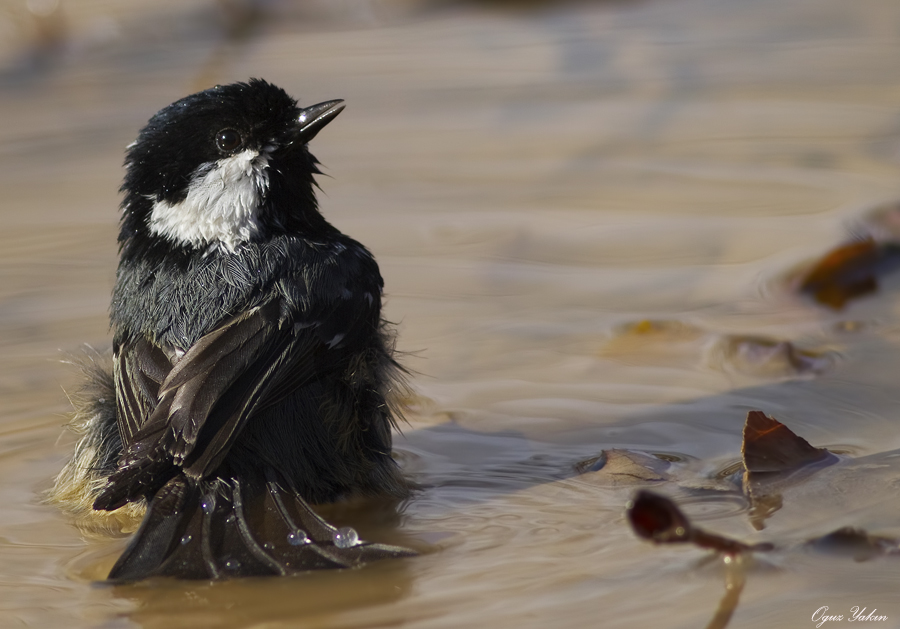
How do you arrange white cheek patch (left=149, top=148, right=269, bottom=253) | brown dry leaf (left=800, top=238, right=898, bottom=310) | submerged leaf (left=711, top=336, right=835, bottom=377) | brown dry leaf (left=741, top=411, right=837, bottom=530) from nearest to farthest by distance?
brown dry leaf (left=741, top=411, right=837, bottom=530) → white cheek patch (left=149, top=148, right=269, bottom=253) → submerged leaf (left=711, top=336, right=835, bottom=377) → brown dry leaf (left=800, top=238, right=898, bottom=310)

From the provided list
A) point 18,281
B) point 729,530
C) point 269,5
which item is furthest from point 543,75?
point 729,530

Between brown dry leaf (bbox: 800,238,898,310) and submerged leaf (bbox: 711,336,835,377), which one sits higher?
brown dry leaf (bbox: 800,238,898,310)

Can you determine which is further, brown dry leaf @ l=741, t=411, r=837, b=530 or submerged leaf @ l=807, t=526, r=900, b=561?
A: brown dry leaf @ l=741, t=411, r=837, b=530

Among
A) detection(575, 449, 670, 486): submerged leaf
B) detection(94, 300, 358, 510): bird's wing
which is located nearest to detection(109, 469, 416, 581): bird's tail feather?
detection(94, 300, 358, 510): bird's wing

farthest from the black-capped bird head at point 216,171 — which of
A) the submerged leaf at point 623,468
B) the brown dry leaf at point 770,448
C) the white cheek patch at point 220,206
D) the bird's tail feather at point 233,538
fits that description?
the brown dry leaf at point 770,448

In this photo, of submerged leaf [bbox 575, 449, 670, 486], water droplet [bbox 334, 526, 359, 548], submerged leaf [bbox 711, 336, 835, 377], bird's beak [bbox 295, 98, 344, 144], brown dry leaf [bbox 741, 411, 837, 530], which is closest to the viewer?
water droplet [bbox 334, 526, 359, 548]

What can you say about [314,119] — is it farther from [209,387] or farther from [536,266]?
[536,266]

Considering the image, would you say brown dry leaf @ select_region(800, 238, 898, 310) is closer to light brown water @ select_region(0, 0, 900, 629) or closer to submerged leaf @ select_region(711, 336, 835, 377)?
light brown water @ select_region(0, 0, 900, 629)
